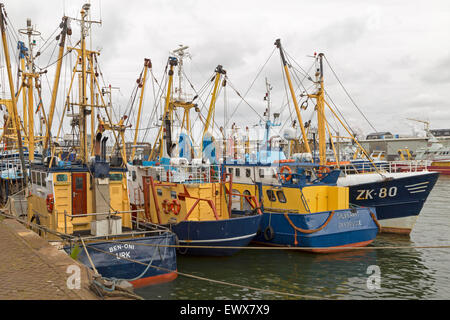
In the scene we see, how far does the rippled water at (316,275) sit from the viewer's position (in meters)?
13.7

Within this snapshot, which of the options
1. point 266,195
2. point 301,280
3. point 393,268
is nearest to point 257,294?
point 301,280

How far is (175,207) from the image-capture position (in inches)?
730

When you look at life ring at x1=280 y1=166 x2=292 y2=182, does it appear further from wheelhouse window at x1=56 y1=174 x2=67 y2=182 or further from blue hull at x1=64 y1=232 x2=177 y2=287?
wheelhouse window at x1=56 y1=174 x2=67 y2=182

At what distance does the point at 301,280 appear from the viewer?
1538 cm

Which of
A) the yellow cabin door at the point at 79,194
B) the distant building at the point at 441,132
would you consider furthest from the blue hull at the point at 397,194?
the distant building at the point at 441,132

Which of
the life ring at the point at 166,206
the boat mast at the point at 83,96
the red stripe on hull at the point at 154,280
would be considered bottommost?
the red stripe on hull at the point at 154,280

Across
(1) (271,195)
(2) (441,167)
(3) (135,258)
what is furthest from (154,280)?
(2) (441,167)

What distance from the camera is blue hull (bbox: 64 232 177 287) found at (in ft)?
40.2

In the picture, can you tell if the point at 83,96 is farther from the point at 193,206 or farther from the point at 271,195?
the point at 271,195

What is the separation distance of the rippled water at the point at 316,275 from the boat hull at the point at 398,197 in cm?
223

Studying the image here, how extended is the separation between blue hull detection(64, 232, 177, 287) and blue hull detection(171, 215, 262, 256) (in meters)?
2.93

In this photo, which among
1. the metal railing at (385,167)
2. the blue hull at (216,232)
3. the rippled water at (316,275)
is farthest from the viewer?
the metal railing at (385,167)

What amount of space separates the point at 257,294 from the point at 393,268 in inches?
284

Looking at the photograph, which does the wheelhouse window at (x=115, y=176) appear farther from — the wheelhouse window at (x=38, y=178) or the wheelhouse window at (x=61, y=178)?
the wheelhouse window at (x=38, y=178)
